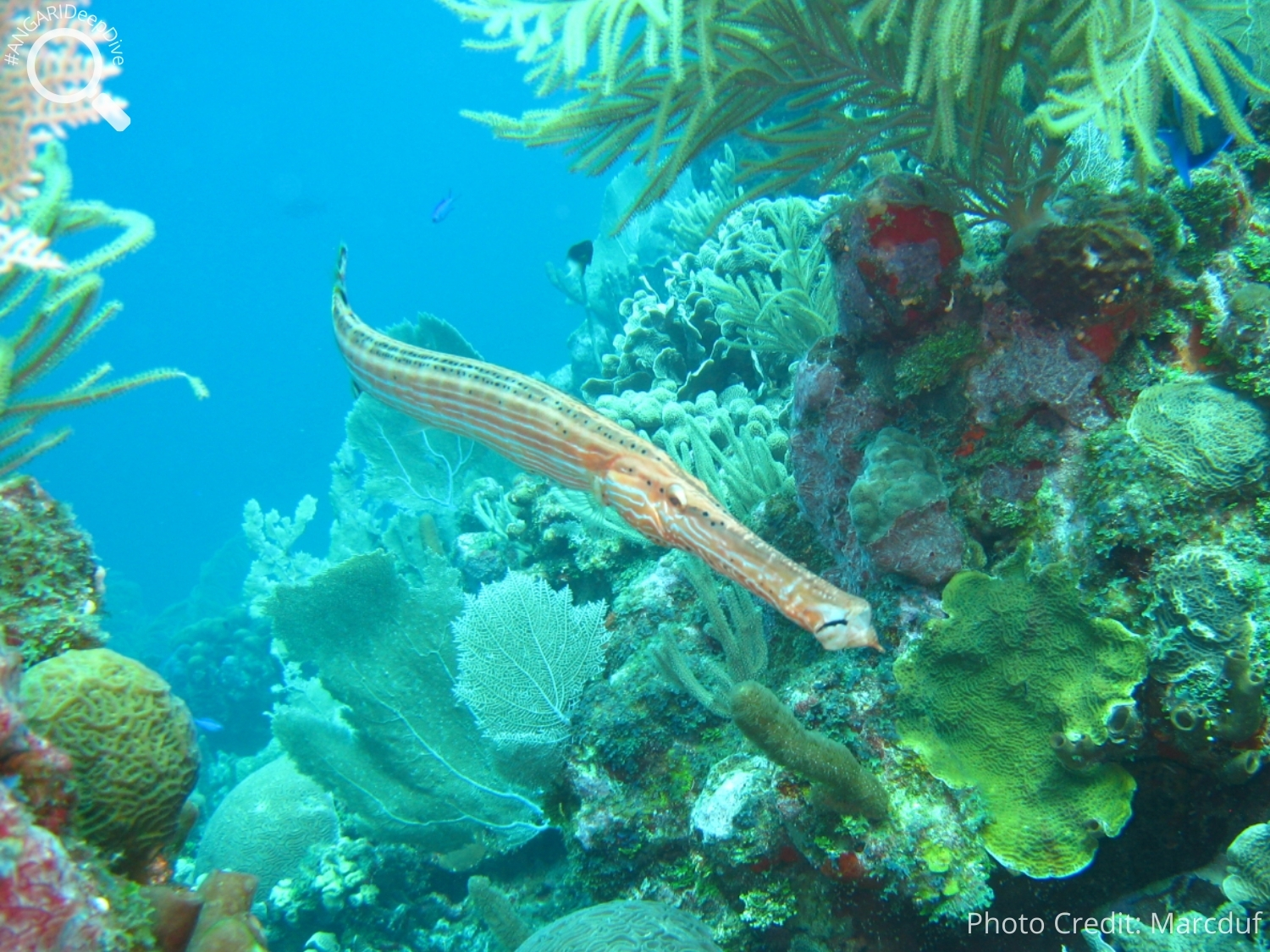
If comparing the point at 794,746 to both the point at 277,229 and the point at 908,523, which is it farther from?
the point at 277,229

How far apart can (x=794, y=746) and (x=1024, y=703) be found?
1214 mm

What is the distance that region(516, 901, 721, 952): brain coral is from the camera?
11.0 feet

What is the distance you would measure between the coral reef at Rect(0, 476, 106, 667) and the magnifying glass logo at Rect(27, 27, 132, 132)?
1.91m


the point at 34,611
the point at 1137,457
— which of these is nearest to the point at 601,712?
the point at 34,611

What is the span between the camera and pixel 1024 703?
9.85 ft

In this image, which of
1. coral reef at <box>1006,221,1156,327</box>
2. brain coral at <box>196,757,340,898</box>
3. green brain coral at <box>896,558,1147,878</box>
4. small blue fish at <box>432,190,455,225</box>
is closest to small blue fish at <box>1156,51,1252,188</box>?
coral reef at <box>1006,221,1156,327</box>

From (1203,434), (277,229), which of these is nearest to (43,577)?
(1203,434)

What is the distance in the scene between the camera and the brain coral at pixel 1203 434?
286 centimetres

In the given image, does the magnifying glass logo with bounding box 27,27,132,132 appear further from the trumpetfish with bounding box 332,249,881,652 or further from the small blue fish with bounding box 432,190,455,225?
the small blue fish with bounding box 432,190,455,225

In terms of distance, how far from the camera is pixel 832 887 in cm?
323

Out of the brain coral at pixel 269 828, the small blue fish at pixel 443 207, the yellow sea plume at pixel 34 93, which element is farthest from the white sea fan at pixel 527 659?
the small blue fish at pixel 443 207

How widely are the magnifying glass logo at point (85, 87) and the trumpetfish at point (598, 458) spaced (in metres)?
2.02

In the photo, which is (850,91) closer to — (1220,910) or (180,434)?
(1220,910)

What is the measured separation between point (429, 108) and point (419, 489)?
556 feet
